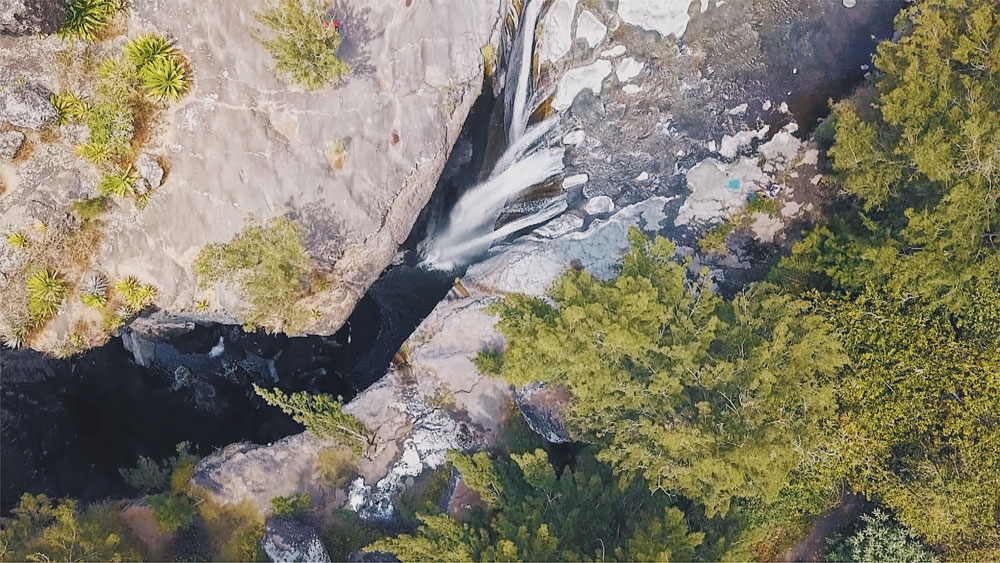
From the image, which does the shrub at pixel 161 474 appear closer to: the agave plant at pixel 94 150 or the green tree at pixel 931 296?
the agave plant at pixel 94 150

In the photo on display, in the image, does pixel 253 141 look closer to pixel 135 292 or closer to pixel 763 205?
pixel 135 292

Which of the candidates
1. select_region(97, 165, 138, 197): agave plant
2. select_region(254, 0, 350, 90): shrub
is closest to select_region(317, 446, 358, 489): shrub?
select_region(97, 165, 138, 197): agave plant

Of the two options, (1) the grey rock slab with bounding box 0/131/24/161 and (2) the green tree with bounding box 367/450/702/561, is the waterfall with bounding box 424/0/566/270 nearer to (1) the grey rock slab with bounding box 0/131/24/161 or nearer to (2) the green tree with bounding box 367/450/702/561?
(2) the green tree with bounding box 367/450/702/561

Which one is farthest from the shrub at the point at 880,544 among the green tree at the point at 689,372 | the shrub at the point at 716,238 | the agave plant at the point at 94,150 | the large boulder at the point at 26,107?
the large boulder at the point at 26,107

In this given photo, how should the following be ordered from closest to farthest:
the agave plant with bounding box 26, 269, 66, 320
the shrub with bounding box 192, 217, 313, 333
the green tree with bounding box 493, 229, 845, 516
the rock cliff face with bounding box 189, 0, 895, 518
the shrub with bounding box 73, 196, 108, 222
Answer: the green tree with bounding box 493, 229, 845, 516 < the agave plant with bounding box 26, 269, 66, 320 < the shrub with bounding box 73, 196, 108, 222 < the shrub with bounding box 192, 217, 313, 333 < the rock cliff face with bounding box 189, 0, 895, 518

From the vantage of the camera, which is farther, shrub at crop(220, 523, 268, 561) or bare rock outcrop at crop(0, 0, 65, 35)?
shrub at crop(220, 523, 268, 561)

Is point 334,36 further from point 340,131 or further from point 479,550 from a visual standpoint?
point 479,550
